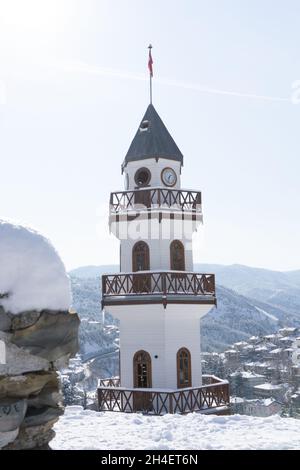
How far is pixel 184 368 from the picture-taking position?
24219mm

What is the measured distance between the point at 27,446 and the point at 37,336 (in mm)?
1938

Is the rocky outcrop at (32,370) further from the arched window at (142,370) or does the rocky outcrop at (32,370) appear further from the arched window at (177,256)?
the arched window at (177,256)

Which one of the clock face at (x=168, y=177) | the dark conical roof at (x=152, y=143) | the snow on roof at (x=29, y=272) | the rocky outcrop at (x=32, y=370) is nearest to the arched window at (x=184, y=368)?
the clock face at (x=168, y=177)

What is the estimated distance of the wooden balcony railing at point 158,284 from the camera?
23.2 metres

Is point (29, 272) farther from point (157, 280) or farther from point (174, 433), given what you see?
point (157, 280)

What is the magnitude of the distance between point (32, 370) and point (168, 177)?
19982mm

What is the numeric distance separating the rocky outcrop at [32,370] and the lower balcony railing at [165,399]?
13182mm

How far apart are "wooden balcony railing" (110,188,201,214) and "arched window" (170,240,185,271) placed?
195 centimetres

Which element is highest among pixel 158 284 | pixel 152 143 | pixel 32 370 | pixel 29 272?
pixel 152 143

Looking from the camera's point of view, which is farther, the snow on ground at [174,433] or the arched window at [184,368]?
the arched window at [184,368]

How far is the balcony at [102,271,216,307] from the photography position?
23.1 metres

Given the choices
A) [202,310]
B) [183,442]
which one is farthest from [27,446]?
[202,310]

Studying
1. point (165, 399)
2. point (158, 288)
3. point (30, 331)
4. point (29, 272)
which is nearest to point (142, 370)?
point (165, 399)

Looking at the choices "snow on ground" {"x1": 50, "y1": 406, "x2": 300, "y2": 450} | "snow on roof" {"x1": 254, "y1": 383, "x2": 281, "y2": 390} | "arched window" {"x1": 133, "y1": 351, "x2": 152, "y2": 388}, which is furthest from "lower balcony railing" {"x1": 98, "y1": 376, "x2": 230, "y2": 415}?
"snow on roof" {"x1": 254, "y1": 383, "x2": 281, "y2": 390}
